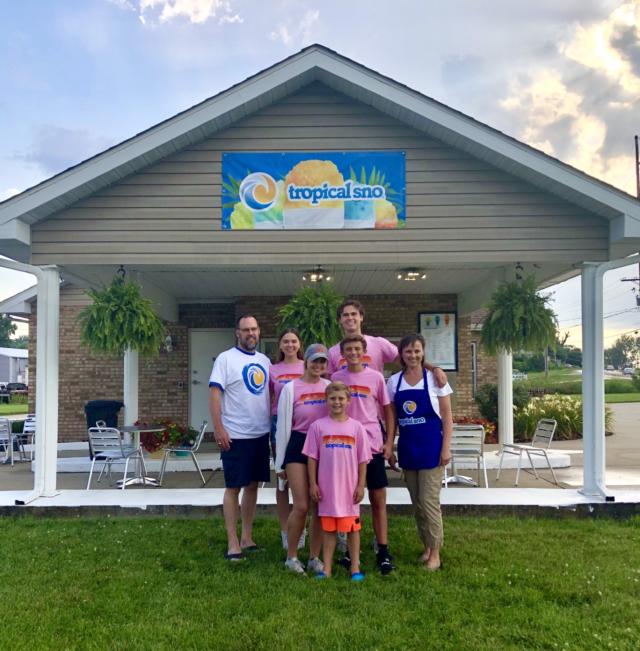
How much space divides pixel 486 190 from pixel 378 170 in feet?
3.68

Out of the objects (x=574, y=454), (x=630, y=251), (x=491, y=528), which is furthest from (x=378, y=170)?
(x=574, y=454)

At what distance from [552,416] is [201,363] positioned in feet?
24.1

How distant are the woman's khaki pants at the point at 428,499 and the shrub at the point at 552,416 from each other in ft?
25.0

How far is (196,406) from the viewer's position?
10109 mm

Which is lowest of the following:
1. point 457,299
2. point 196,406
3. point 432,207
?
point 196,406

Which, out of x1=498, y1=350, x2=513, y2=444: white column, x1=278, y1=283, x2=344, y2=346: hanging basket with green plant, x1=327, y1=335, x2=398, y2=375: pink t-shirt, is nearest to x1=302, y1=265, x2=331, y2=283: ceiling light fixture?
x1=278, y1=283, x2=344, y2=346: hanging basket with green plant

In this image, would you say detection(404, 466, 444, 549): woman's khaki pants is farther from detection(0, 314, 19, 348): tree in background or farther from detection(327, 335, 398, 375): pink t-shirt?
detection(0, 314, 19, 348): tree in background

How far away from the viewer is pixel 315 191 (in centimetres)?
549

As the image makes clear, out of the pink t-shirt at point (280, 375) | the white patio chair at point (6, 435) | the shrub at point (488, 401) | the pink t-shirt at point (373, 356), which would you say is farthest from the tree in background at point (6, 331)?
the pink t-shirt at point (373, 356)

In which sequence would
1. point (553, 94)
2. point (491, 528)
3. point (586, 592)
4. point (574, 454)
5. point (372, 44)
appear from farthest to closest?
point (553, 94) → point (372, 44) → point (574, 454) → point (491, 528) → point (586, 592)

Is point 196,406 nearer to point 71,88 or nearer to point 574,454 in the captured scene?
point 574,454

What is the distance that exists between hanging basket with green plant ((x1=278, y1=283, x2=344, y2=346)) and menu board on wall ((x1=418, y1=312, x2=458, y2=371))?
4.49 metres

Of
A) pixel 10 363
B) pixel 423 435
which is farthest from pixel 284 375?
pixel 10 363

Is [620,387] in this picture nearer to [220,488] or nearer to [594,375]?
[594,375]
